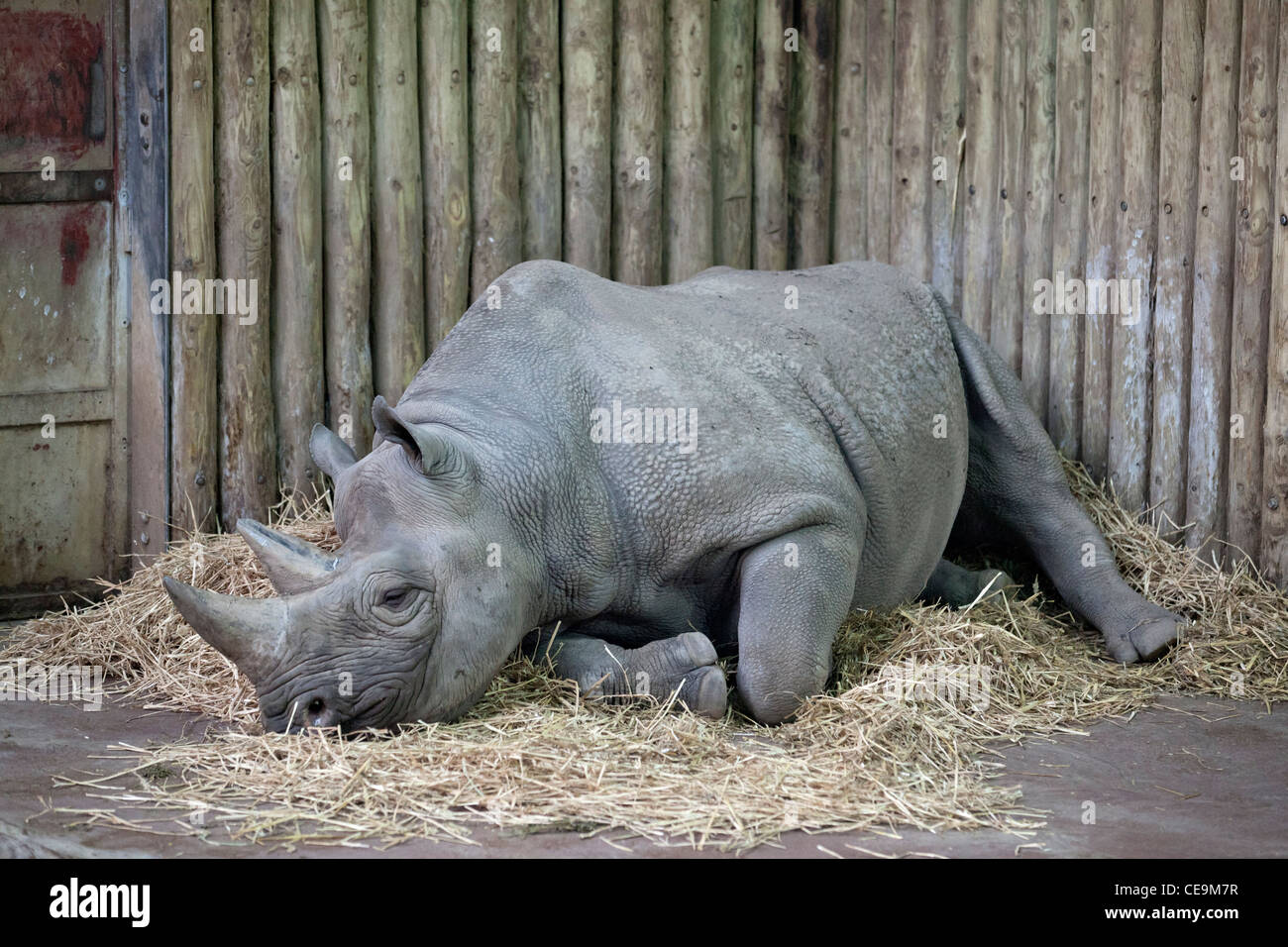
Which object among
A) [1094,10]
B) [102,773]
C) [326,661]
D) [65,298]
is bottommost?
[102,773]

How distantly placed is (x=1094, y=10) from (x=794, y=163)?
1609 mm

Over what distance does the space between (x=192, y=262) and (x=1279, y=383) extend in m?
4.45

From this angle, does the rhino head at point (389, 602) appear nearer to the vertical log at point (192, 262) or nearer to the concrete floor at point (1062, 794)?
the concrete floor at point (1062, 794)

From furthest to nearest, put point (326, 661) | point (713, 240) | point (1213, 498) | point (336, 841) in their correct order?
point (713, 240), point (1213, 498), point (326, 661), point (336, 841)

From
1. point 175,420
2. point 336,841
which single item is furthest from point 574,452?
point 175,420

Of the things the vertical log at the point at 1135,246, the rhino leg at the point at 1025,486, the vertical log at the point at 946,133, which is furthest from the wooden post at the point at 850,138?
the vertical log at the point at 1135,246

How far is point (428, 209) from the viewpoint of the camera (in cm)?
702

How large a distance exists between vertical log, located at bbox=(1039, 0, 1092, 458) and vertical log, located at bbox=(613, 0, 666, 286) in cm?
179

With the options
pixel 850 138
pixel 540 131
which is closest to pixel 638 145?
pixel 540 131

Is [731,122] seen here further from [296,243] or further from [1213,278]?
[1213,278]

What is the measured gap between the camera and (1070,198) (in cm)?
707

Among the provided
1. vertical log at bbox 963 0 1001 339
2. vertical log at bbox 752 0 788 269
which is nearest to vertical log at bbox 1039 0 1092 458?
vertical log at bbox 963 0 1001 339

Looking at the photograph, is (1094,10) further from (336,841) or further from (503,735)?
(336,841)

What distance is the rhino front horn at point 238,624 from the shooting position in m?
4.59
